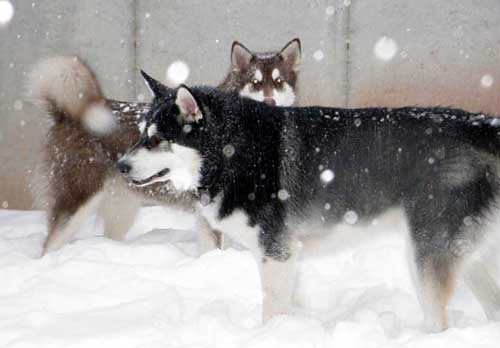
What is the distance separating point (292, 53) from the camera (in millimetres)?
5141

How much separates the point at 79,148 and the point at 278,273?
2.10m

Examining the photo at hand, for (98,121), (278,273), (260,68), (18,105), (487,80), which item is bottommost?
(278,273)

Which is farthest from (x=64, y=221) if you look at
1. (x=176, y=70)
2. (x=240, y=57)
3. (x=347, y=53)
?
(x=347, y=53)

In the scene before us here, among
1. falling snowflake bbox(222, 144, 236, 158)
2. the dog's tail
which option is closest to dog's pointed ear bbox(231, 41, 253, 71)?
the dog's tail

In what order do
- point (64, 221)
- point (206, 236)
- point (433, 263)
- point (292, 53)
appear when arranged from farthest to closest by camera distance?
1. point (292, 53)
2. point (206, 236)
3. point (64, 221)
4. point (433, 263)

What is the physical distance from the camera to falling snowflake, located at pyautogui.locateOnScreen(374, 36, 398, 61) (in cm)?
623

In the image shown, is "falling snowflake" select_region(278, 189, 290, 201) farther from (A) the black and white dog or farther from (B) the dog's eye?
(B) the dog's eye

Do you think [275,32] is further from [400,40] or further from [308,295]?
[308,295]

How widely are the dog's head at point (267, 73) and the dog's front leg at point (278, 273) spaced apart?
1.73 meters

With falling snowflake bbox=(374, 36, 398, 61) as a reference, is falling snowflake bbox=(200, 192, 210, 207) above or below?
below

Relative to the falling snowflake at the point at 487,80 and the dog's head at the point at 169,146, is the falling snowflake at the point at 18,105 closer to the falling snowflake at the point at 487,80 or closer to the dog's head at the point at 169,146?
the dog's head at the point at 169,146

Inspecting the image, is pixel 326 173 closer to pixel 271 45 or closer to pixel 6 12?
pixel 271 45

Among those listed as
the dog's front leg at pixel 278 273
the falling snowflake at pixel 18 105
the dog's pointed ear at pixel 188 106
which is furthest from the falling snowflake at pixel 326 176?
the falling snowflake at pixel 18 105

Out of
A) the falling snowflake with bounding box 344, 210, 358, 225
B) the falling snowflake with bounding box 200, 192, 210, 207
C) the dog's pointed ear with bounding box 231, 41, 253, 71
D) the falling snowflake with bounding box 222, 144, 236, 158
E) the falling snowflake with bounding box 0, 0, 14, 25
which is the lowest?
the falling snowflake with bounding box 344, 210, 358, 225
